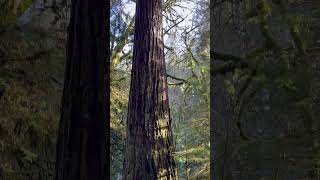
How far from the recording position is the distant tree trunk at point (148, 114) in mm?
6844

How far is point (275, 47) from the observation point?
3420 mm

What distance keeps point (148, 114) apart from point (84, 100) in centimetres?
356

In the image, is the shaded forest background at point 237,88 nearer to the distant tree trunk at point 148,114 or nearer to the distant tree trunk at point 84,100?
the distant tree trunk at point 84,100

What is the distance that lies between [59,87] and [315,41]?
338 cm

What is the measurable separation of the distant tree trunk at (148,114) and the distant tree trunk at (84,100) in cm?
339

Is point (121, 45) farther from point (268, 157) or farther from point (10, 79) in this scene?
point (268, 157)

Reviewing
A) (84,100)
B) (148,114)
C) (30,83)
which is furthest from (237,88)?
(148,114)

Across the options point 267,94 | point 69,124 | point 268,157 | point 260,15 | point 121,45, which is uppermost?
point 121,45

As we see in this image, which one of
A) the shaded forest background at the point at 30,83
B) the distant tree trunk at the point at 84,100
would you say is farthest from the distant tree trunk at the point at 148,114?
the distant tree trunk at the point at 84,100

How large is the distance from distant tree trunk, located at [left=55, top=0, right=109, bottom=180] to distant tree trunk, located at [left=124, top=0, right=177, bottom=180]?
3.39 m

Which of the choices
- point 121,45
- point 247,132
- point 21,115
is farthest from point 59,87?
point 121,45

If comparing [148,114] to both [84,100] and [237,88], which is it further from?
[84,100]

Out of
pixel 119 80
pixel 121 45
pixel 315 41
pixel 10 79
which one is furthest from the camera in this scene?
pixel 121 45

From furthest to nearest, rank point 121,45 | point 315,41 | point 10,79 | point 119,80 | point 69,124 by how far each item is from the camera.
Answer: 1. point 121,45
2. point 119,80
3. point 10,79
4. point 69,124
5. point 315,41
